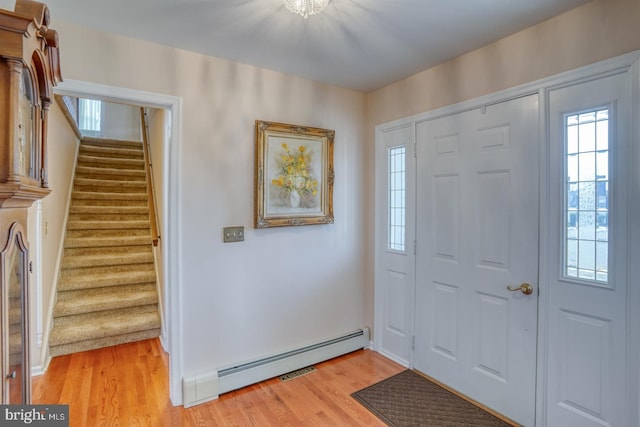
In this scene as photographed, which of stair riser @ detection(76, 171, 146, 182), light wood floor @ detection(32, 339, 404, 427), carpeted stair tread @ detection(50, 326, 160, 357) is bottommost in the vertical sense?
light wood floor @ detection(32, 339, 404, 427)

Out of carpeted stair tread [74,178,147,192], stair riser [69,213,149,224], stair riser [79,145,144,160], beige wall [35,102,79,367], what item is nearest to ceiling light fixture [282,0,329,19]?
beige wall [35,102,79,367]

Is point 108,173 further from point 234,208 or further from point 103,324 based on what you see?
point 234,208

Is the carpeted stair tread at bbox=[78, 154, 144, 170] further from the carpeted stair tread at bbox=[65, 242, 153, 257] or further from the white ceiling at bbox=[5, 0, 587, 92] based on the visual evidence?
the white ceiling at bbox=[5, 0, 587, 92]

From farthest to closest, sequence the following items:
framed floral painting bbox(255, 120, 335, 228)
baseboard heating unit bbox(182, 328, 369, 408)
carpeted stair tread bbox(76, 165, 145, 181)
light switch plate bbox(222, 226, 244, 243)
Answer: carpeted stair tread bbox(76, 165, 145, 181), framed floral painting bbox(255, 120, 335, 228), light switch plate bbox(222, 226, 244, 243), baseboard heating unit bbox(182, 328, 369, 408)

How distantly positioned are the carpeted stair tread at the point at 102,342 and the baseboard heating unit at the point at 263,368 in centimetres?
136

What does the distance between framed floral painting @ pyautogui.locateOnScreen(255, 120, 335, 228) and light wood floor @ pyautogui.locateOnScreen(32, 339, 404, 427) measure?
1.22 meters

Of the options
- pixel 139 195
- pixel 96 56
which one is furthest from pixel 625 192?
pixel 139 195

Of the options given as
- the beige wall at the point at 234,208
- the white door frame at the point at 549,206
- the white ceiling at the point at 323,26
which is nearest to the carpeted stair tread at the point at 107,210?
the beige wall at the point at 234,208

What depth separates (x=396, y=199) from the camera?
286 centimetres

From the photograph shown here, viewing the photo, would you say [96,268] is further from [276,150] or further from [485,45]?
[485,45]

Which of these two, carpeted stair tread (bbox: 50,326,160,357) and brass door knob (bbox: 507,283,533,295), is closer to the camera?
brass door knob (bbox: 507,283,533,295)

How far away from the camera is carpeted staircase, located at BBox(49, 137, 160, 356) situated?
315 centimetres

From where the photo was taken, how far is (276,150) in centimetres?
257

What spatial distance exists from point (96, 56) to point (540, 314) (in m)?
3.01
